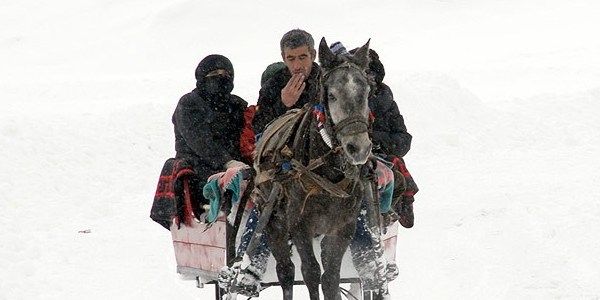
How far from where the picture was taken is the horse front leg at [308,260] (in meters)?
6.21

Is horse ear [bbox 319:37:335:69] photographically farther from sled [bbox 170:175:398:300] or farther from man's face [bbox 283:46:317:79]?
sled [bbox 170:175:398:300]

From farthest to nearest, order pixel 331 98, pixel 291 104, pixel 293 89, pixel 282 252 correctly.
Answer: pixel 291 104 < pixel 293 89 < pixel 282 252 < pixel 331 98

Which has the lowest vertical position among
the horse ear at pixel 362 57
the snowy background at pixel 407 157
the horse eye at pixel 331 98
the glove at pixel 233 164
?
the snowy background at pixel 407 157

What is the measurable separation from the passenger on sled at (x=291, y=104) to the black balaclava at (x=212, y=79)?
659mm

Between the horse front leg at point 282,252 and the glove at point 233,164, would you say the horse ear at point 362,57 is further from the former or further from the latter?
the glove at point 233,164

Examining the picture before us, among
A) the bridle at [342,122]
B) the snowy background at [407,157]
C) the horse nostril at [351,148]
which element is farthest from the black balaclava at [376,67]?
the snowy background at [407,157]

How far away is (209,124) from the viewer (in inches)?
305

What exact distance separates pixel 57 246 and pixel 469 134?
10123mm

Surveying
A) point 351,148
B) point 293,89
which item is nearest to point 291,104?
point 293,89

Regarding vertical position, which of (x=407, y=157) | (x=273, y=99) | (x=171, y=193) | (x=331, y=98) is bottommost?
(x=407, y=157)

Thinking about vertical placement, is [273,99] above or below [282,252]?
above

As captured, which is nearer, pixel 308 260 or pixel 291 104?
pixel 308 260

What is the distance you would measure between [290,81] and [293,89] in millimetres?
59

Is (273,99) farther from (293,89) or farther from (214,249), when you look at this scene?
(214,249)
